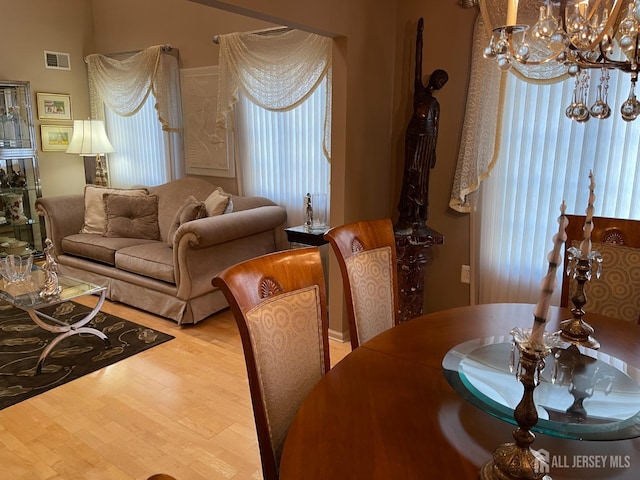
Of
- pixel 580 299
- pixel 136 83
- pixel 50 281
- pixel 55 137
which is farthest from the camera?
pixel 55 137

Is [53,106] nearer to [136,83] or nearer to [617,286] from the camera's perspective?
[136,83]

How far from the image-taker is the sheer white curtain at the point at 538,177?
2.56 meters

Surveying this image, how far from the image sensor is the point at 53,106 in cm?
535

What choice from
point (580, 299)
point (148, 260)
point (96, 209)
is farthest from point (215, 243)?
point (580, 299)

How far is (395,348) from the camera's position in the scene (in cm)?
143

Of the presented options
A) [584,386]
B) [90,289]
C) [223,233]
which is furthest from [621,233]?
[90,289]

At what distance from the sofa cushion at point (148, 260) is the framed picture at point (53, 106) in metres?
2.43

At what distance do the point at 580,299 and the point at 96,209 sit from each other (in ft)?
13.9

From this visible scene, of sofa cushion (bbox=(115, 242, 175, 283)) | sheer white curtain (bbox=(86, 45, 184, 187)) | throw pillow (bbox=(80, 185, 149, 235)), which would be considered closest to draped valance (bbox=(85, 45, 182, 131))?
sheer white curtain (bbox=(86, 45, 184, 187))

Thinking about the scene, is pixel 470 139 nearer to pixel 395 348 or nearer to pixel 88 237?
pixel 395 348

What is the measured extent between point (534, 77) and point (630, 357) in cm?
178

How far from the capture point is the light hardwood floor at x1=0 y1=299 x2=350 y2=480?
2.07 m

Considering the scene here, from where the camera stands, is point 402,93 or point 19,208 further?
point 19,208

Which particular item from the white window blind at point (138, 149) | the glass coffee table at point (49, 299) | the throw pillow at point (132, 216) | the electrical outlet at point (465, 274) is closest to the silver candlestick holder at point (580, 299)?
the electrical outlet at point (465, 274)
